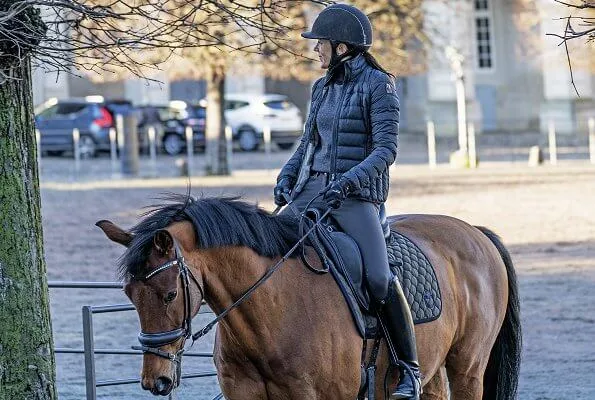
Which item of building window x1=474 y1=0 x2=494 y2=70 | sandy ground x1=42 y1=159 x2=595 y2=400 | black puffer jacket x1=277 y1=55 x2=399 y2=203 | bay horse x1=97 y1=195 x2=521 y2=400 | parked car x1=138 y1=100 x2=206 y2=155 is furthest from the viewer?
building window x1=474 y1=0 x2=494 y2=70

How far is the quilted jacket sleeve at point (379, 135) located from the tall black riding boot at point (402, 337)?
608 mm

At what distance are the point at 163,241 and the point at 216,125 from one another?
29913 millimetres

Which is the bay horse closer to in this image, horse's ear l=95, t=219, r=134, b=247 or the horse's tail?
horse's ear l=95, t=219, r=134, b=247

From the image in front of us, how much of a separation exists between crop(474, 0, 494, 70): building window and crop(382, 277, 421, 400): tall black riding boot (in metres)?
49.0

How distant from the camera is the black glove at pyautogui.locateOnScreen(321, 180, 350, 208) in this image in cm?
684

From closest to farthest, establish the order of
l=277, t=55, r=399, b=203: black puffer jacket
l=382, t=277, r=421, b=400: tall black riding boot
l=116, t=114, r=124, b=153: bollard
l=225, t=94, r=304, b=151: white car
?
1. l=277, t=55, r=399, b=203: black puffer jacket
2. l=382, t=277, r=421, b=400: tall black riding boot
3. l=116, t=114, r=124, b=153: bollard
4. l=225, t=94, r=304, b=151: white car

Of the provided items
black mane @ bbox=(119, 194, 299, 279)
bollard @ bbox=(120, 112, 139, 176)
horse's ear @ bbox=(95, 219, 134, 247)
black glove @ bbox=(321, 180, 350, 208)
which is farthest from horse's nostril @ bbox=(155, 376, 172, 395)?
bollard @ bbox=(120, 112, 139, 176)

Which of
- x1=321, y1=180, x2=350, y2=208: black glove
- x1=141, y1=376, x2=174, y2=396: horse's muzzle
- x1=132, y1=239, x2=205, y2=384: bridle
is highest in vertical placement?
x1=321, y1=180, x2=350, y2=208: black glove

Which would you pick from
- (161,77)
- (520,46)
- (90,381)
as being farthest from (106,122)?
(90,381)

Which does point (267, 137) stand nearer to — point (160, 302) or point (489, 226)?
point (489, 226)

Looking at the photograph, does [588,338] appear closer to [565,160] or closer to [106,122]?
[565,160]

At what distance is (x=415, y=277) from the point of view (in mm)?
7520

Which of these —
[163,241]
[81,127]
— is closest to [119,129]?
[81,127]

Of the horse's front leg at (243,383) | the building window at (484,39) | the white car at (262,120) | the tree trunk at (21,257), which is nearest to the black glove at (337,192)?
the horse's front leg at (243,383)
